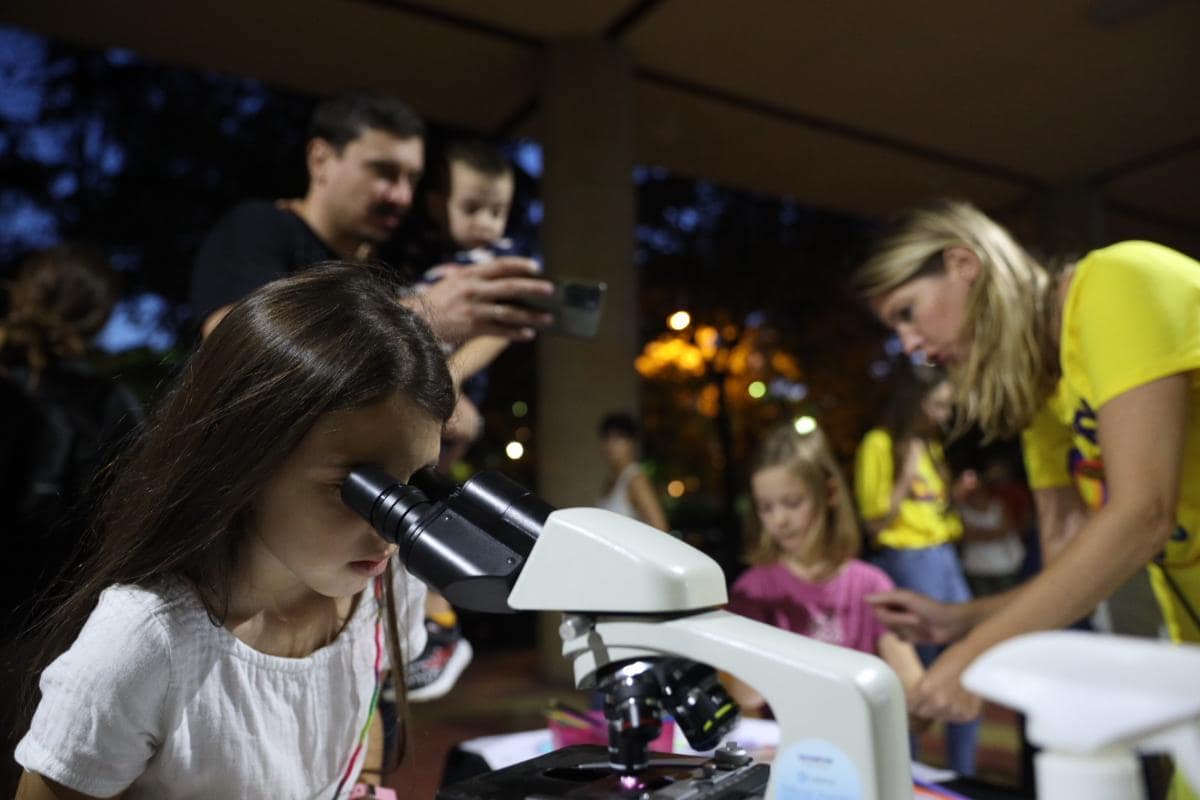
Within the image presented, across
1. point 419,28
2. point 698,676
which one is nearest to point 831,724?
point 698,676

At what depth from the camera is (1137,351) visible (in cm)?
118

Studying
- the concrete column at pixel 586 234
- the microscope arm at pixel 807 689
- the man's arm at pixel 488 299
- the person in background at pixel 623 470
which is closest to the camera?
the microscope arm at pixel 807 689

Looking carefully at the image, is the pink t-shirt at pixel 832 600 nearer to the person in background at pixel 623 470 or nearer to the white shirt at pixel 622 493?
the person in background at pixel 623 470

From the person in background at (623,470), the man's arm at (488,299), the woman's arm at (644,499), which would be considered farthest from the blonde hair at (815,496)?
the man's arm at (488,299)

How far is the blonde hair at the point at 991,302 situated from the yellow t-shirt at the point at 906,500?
1.77m

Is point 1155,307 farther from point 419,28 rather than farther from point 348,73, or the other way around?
point 348,73

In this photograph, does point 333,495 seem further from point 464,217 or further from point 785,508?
point 785,508

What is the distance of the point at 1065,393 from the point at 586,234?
10.8 feet

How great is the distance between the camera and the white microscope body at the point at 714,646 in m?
0.52

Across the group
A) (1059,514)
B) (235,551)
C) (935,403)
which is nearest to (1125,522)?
(1059,514)

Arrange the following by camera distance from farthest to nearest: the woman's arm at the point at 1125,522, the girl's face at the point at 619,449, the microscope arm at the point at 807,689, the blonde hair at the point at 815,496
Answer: the girl's face at the point at 619,449
the blonde hair at the point at 815,496
the woman's arm at the point at 1125,522
the microscope arm at the point at 807,689

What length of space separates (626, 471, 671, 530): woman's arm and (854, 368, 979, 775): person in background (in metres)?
0.84

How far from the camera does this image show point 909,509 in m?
3.46

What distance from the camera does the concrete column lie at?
443 centimetres
